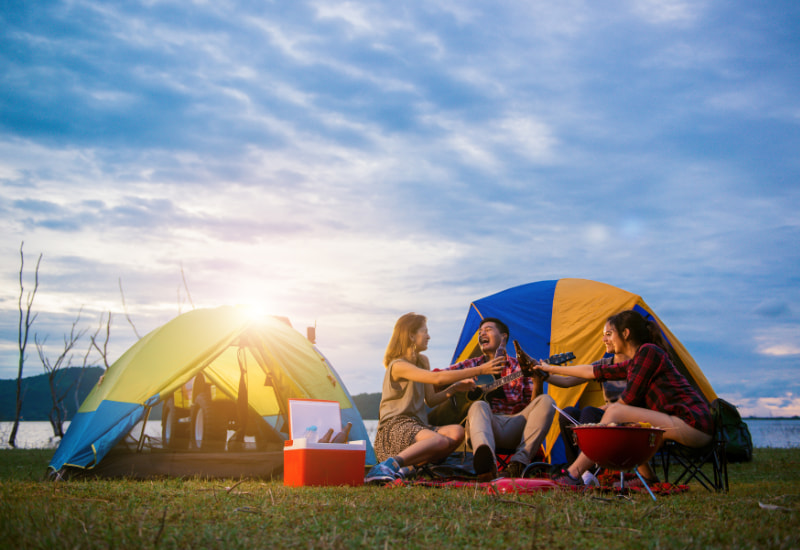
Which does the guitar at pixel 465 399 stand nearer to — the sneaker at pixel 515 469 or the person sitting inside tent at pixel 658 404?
the sneaker at pixel 515 469

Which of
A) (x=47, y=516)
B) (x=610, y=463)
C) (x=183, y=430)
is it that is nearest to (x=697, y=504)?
(x=610, y=463)

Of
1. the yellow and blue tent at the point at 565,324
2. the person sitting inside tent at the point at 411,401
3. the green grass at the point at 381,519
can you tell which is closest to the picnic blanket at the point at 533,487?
the green grass at the point at 381,519

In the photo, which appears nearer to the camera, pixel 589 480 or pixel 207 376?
pixel 589 480

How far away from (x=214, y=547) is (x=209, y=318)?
4.05 meters

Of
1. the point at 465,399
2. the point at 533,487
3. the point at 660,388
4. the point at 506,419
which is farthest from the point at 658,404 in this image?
the point at 465,399

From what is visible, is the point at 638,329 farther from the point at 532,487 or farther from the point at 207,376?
the point at 207,376

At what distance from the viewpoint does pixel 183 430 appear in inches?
249

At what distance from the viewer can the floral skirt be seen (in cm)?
485

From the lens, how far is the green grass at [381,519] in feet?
7.53

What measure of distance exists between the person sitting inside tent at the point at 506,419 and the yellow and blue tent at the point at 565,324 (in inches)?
35.8

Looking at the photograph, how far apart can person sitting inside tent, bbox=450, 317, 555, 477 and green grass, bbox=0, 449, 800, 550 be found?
2.08ft

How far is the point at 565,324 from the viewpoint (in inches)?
259

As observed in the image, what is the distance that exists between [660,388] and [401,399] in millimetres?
2055

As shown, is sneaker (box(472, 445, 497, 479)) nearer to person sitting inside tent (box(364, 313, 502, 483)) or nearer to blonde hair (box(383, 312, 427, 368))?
person sitting inside tent (box(364, 313, 502, 483))
